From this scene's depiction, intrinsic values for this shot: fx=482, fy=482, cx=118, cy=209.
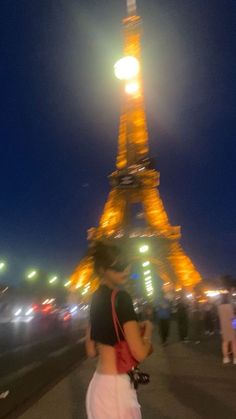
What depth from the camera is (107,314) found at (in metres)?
2.65

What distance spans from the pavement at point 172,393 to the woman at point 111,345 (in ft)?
10.2

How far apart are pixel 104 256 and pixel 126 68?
5277 centimetres

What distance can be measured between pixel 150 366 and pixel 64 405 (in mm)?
3870

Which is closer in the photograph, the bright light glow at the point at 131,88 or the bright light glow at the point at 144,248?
the bright light glow at the point at 144,248

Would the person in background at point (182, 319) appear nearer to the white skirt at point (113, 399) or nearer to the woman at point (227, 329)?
the woman at point (227, 329)

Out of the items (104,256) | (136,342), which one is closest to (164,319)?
(104,256)

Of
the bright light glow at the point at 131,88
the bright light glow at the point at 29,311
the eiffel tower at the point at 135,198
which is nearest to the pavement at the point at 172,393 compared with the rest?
the bright light glow at the point at 29,311

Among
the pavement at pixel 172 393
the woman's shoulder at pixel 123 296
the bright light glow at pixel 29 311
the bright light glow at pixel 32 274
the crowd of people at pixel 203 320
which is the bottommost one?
the pavement at pixel 172 393

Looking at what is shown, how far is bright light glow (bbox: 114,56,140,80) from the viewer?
171ft

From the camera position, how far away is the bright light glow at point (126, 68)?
171ft

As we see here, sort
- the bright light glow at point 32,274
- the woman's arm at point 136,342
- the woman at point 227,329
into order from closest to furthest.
A: the woman's arm at point 136,342, the woman at point 227,329, the bright light glow at point 32,274

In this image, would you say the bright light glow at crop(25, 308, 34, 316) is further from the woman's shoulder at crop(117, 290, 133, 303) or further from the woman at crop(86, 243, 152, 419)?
the woman's shoulder at crop(117, 290, 133, 303)

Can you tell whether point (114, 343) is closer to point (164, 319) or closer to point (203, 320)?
point (164, 319)

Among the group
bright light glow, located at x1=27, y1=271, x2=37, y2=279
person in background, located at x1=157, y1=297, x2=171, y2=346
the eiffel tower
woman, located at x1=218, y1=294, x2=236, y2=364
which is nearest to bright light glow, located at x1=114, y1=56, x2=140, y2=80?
the eiffel tower
